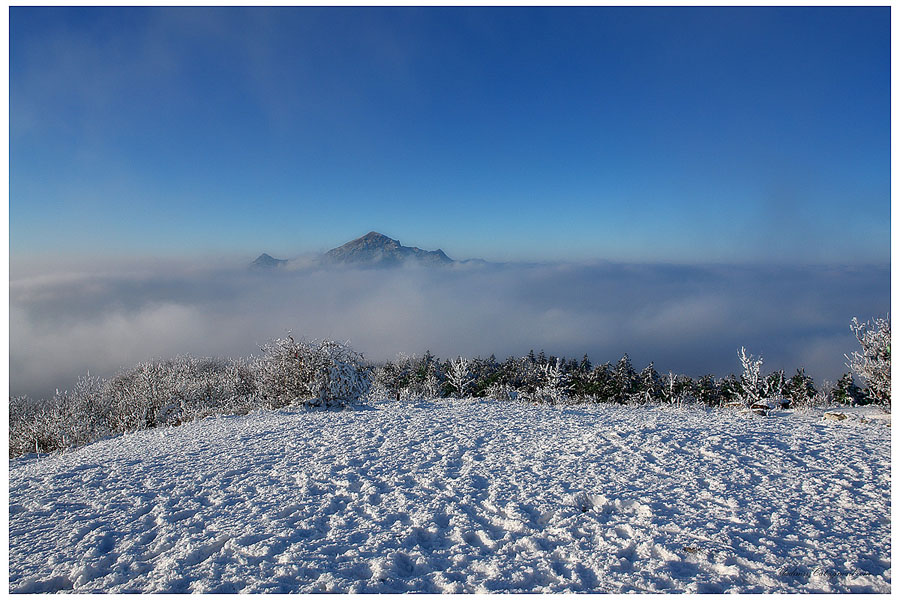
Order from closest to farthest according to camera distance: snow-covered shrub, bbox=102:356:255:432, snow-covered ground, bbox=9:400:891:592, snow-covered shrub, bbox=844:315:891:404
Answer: snow-covered ground, bbox=9:400:891:592 < snow-covered shrub, bbox=844:315:891:404 < snow-covered shrub, bbox=102:356:255:432

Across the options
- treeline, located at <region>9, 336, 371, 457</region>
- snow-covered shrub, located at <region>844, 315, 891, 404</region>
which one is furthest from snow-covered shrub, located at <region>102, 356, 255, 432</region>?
snow-covered shrub, located at <region>844, 315, 891, 404</region>

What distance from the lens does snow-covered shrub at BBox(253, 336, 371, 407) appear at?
14414 mm

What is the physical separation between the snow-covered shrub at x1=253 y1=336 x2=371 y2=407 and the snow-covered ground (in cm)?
495

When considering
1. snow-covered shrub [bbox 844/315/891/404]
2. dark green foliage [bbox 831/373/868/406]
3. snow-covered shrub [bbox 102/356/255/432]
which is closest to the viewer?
snow-covered shrub [bbox 844/315/891/404]

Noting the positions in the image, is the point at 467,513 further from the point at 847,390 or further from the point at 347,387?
the point at 847,390

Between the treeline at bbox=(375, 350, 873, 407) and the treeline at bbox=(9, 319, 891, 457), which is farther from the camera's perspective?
the treeline at bbox=(375, 350, 873, 407)

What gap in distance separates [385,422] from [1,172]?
8.18m

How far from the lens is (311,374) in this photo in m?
14.9

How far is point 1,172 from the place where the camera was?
413 cm

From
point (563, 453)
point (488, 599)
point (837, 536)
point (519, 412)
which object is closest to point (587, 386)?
point (519, 412)

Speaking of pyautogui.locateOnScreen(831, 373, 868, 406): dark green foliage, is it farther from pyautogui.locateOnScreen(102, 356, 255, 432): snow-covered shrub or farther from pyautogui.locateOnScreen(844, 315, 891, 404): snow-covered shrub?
pyautogui.locateOnScreen(102, 356, 255, 432): snow-covered shrub

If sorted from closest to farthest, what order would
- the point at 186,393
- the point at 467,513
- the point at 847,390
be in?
1. the point at 467,513
2. the point at 847,390
3. the point at 186,393

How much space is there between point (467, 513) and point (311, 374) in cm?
1061

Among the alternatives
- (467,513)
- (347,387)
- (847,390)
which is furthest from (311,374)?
(847,390)
